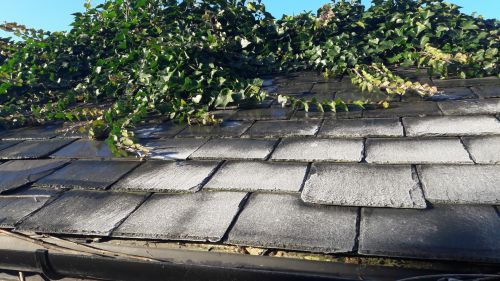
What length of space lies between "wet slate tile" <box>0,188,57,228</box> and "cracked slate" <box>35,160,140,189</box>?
9 centimetres

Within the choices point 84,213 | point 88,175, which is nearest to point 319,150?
point 84,213

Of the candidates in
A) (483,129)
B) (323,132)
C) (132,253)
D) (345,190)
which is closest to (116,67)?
(323,132)

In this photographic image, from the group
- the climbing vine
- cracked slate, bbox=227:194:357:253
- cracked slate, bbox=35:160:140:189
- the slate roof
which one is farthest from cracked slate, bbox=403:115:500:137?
cracked slate, bbox=35:160:140:189

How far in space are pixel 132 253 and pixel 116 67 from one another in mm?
3410

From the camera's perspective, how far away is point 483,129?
238 cm

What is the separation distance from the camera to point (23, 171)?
2.82 meters

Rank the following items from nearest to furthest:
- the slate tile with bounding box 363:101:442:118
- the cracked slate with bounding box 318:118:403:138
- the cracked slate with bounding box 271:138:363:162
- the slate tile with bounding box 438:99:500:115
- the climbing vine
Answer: the cracked slate with bounding box 271:138:363:162 → the cracked slate with bounding box 318:118:403:138 → the slate tile with bounding box 438:99:500:115 → the slate tile with bounding box 363:101:442:118 → the climbing vine

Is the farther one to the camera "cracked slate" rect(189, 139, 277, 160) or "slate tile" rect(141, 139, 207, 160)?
"slate tile" rect(141, 139, 207, 160)

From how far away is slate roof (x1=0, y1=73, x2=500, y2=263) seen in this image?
5.15 ft

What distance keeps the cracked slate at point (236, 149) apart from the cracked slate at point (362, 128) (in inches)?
17.1

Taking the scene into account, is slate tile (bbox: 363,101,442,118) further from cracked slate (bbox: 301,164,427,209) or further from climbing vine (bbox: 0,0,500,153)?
cracked slate (bbox: 301,164,427,209)

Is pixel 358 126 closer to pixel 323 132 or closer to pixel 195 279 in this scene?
pixel 323 132

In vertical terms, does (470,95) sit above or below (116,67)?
below

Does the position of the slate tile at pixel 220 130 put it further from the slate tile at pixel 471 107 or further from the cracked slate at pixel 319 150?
the slate tile at pixel 471 107
